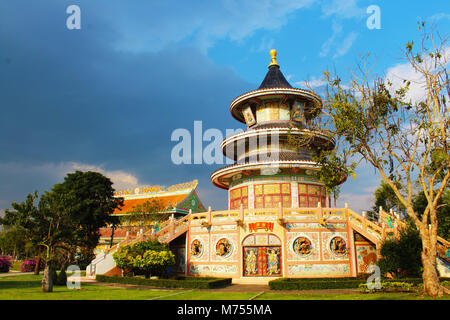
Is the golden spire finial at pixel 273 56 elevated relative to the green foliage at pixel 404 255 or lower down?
elevated

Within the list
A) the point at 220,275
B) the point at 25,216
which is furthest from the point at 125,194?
the point at 25,216

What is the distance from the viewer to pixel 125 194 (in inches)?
2265

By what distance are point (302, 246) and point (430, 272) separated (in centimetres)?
1067

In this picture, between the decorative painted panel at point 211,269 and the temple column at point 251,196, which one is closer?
the decorative painted panel at point 211,269

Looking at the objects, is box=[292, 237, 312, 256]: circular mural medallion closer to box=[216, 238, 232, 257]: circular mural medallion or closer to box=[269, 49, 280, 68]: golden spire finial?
box=[216, 238, 232, 257]: circular mural medallion

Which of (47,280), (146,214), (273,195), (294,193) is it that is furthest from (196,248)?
(146,214)

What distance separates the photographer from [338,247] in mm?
25203

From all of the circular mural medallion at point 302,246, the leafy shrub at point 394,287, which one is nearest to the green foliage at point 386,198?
the circular mural medallion at point 302,246

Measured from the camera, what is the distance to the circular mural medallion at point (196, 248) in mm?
28266

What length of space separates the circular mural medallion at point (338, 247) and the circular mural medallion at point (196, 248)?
10.5 m

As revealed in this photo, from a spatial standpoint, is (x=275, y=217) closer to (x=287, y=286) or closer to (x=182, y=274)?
(x=287, y=286)

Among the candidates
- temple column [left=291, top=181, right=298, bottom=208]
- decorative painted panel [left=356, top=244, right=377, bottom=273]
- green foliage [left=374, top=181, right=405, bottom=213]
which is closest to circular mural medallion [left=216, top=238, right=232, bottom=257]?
temple column [left=291, top=181, right=298, bottom=208]

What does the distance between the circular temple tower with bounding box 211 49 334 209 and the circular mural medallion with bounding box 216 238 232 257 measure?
5195 mm

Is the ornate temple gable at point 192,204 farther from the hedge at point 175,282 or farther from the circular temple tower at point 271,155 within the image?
the hedge at point 175,282
